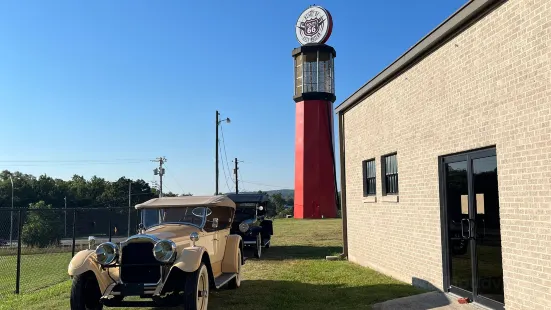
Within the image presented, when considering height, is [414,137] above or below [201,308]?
above

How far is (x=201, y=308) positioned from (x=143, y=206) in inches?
103

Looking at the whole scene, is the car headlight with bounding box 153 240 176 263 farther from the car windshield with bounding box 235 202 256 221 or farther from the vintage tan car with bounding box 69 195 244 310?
the car windshield with bounding box 235 202 256 221

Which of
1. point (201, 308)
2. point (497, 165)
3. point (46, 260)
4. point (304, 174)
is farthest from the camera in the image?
point (304, 174)

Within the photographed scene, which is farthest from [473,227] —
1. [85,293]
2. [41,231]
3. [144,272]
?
[41,231]

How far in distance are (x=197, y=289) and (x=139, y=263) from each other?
984 mm

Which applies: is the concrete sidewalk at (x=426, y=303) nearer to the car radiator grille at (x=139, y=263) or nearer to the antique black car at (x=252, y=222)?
the car radiator grille at (x=139, y=263)

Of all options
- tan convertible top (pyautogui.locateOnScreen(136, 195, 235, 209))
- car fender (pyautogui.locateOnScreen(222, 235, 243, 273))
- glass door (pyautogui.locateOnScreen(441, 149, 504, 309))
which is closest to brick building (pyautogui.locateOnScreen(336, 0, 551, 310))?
glass door (pyautogui.locateOnScreen(441, 149, 504, 309))

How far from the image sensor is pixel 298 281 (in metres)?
10.0

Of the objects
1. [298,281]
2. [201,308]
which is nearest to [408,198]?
[298,281]

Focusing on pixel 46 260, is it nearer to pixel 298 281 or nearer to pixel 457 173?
pixel 298 281

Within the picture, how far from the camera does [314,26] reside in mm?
35125

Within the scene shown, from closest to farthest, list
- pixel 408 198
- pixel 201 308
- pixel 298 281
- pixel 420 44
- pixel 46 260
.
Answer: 1. pixel 201 308
2. pixel 420 44
3. pixel 408 198
4. pixel 298 281
5. pixel 46 260

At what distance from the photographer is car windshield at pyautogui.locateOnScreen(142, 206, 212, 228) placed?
8641mm

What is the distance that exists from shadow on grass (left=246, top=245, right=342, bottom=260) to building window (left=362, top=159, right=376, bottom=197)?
312cm
